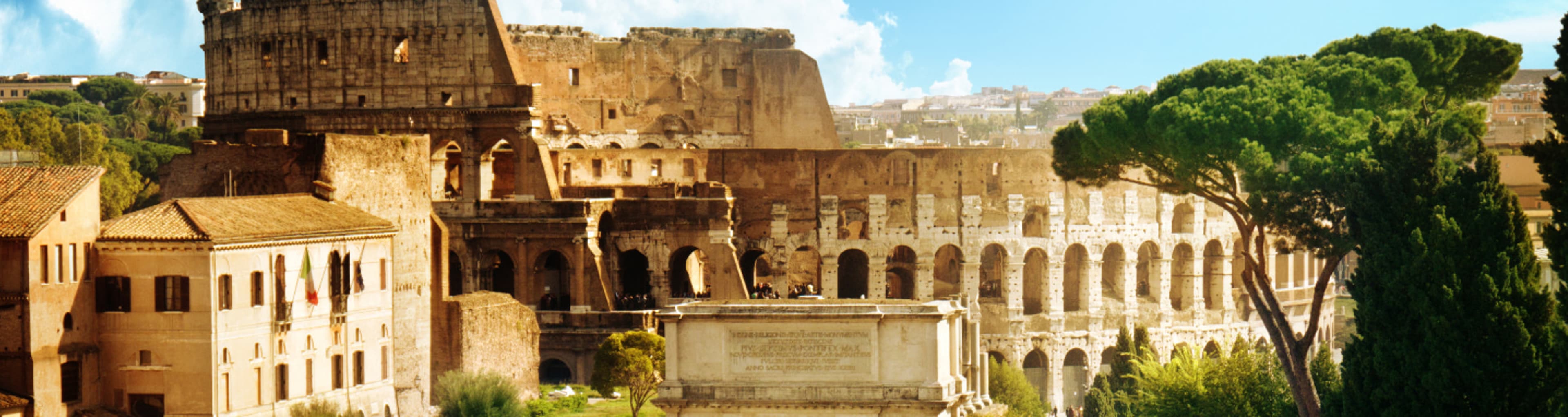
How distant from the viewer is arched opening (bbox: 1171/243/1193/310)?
6244 centimetres

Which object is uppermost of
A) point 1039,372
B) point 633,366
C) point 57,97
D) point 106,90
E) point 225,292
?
point 106,90

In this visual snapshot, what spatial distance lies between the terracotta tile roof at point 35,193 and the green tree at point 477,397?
7.48 m

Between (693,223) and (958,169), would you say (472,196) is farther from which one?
(958,169)

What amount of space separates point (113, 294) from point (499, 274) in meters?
22.5

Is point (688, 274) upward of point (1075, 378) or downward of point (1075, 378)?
upward

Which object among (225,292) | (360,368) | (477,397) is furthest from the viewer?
(360,368)

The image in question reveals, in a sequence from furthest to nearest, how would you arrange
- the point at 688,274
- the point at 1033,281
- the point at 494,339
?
1. the point at 1033,281
2. the point at 688,274
3. the point at 494,339

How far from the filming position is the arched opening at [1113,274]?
61281mm

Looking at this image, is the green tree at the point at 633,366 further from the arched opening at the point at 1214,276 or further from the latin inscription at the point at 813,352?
the arched opening at the point at 1214,276

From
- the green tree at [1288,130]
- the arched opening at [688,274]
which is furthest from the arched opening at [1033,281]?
the green tree at [1288,130]

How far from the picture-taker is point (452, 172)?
58.2 m

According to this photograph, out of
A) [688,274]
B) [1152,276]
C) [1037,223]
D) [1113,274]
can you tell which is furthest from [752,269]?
[1152,276]

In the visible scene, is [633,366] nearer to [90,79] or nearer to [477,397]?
[477,397]

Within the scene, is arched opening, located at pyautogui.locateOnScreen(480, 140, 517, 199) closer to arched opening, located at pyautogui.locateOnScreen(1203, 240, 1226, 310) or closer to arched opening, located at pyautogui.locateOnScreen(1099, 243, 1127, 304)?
arched opening, located at pyautogui.locateOnScreen(1099, 243, 1127, 304)
